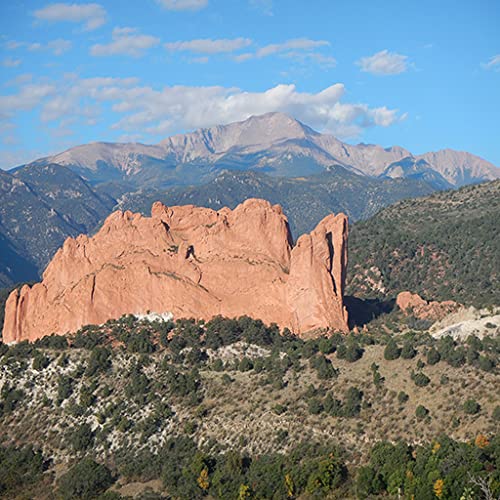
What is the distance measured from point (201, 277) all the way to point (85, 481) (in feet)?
84.7

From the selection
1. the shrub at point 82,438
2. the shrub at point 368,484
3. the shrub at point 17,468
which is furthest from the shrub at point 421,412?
the shrub at point 17,468

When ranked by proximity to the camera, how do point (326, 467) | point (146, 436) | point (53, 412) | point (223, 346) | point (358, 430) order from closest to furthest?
1. point (326, 467)
2. point (358, 430)
3. point (146, 436)
4. point (53, 412)
5. point (223, 346)

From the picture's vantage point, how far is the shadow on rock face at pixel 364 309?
89.4 m

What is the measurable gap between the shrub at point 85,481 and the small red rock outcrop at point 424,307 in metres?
46.3

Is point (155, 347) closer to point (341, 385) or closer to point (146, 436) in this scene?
point (146, 436)

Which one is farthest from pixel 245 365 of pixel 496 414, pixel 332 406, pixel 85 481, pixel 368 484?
pixel 496 414

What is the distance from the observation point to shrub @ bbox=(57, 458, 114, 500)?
5984cm

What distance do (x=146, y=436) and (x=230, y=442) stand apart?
733 centimetres

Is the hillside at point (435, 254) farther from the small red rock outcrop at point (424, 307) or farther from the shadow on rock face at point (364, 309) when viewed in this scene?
the shadow on rock face at point (364, 309)

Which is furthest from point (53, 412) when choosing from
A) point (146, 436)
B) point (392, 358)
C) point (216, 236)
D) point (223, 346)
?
point (392, 358)

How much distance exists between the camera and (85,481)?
60500mm

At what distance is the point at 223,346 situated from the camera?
75688 millimetres

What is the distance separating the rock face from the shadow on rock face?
795cm

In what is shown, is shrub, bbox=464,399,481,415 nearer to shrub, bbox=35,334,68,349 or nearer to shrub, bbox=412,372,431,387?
shrub, bbox=412,372,431,387
